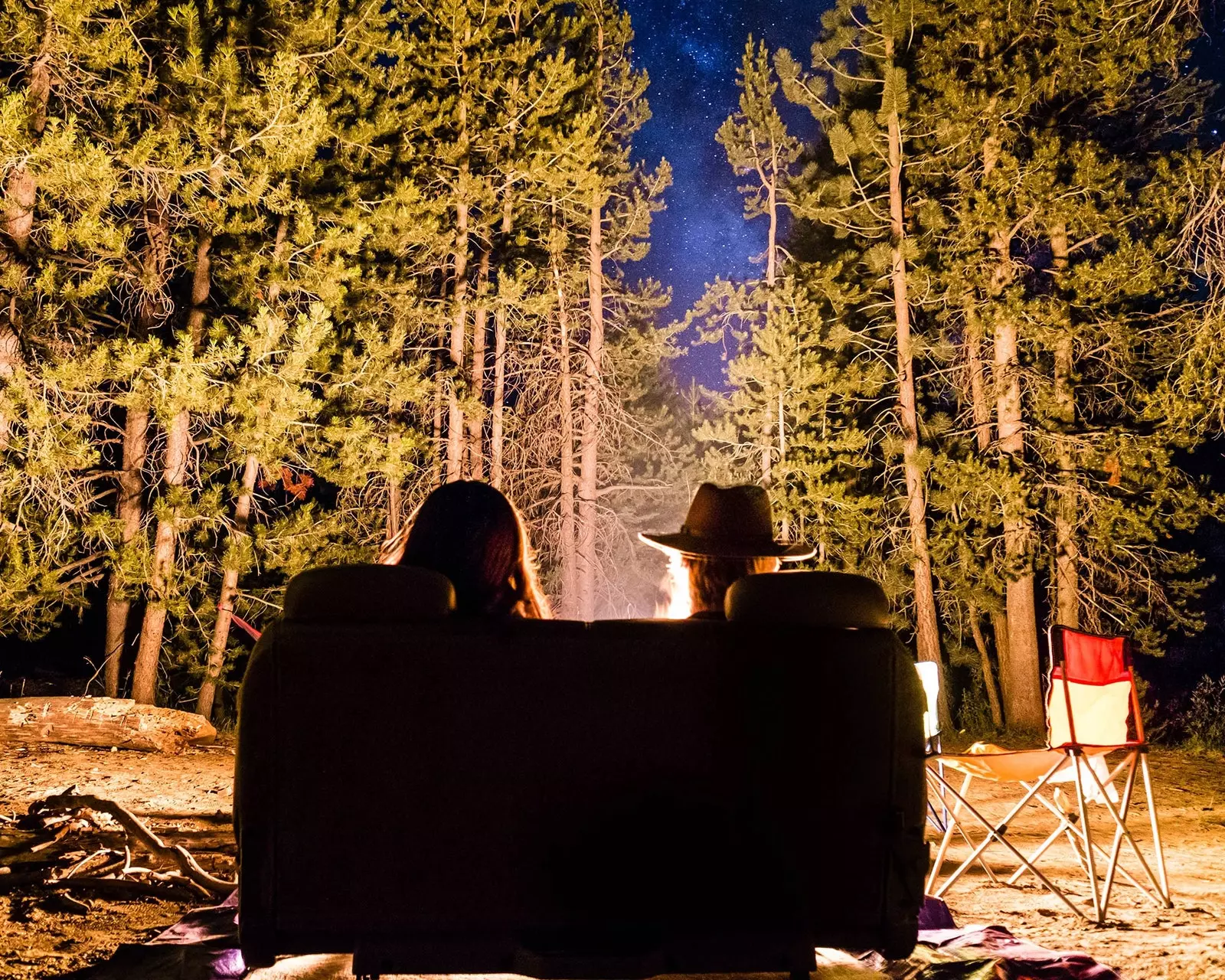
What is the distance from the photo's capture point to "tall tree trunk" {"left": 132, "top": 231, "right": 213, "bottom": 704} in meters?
11.3

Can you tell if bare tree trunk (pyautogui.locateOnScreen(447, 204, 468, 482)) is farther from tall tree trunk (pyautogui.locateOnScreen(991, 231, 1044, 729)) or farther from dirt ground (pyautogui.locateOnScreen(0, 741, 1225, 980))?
tall tree trunk (pyautogui.locateOnScreen(991, 231, 1044, 729))

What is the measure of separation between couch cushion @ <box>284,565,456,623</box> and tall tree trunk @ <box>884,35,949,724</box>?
42.5 feet

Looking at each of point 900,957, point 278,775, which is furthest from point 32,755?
point 900,957

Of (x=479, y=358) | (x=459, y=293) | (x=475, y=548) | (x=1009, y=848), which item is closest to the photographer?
(x=475, y=548)

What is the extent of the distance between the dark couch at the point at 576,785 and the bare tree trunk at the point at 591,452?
16.1m

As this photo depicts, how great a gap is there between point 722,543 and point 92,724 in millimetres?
8216

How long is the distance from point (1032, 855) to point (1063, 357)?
32.1ft

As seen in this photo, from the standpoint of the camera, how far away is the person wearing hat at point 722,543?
371 centimetres

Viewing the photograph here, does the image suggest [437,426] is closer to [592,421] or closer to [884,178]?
[592,421]

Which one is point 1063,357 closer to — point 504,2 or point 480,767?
point 504,2

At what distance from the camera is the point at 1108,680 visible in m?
4.96

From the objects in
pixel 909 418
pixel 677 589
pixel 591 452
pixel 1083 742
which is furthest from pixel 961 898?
pixel 591 452

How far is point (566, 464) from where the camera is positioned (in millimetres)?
18875

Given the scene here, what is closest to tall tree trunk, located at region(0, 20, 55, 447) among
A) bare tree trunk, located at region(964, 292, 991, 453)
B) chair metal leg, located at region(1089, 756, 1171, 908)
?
chair metal leg, located at region(1089, 756, 1171, 908)
